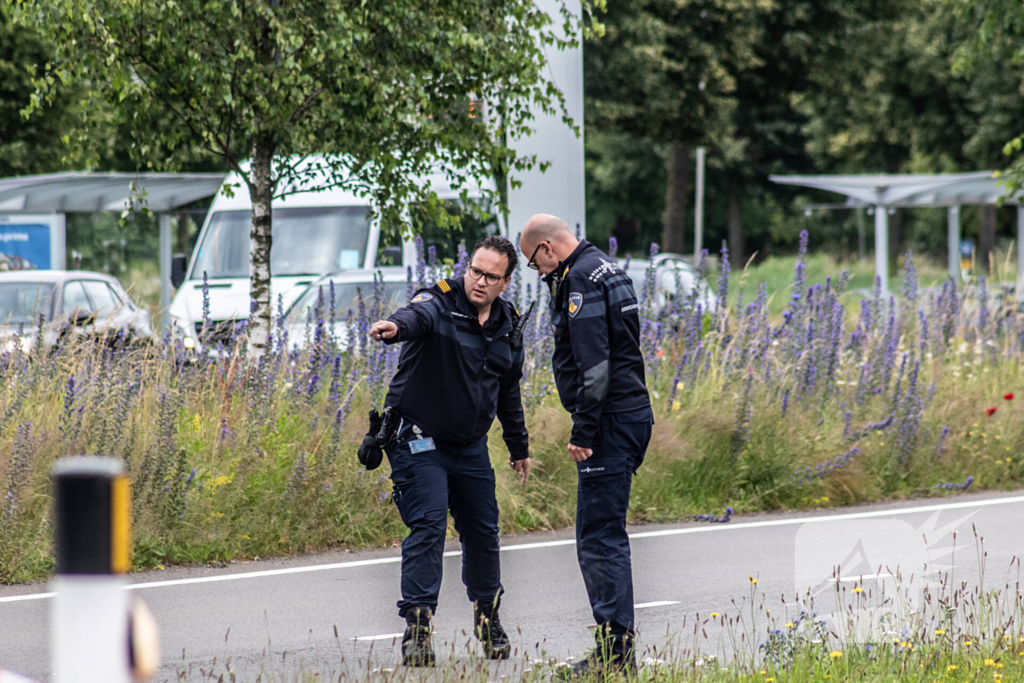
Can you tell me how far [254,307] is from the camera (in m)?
9.71

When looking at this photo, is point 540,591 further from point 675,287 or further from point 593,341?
point 675,287

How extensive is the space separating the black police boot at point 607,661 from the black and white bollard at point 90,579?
3251mm

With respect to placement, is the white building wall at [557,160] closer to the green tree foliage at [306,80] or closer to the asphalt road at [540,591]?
the green tree foliage at [306,80]

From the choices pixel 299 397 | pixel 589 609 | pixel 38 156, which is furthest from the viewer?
pixel 38 156

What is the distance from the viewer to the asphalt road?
5.30 metres

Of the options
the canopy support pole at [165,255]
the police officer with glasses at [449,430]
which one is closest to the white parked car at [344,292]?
the canopy support pole at [165,255]

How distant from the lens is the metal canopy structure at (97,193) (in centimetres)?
1966

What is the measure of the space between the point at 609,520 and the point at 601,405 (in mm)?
455

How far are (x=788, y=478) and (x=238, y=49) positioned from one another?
515 cm

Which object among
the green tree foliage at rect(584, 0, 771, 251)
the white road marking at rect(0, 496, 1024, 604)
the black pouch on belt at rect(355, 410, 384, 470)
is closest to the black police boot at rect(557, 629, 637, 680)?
the black pouch on belt at rect(355, 410, 384, 470)

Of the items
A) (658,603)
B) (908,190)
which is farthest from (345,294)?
(908,190)

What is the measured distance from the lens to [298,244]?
14.7m

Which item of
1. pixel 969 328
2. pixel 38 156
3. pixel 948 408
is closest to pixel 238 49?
pixel 948 408

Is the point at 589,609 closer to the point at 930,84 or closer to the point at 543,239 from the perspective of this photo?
the point at 543,239
